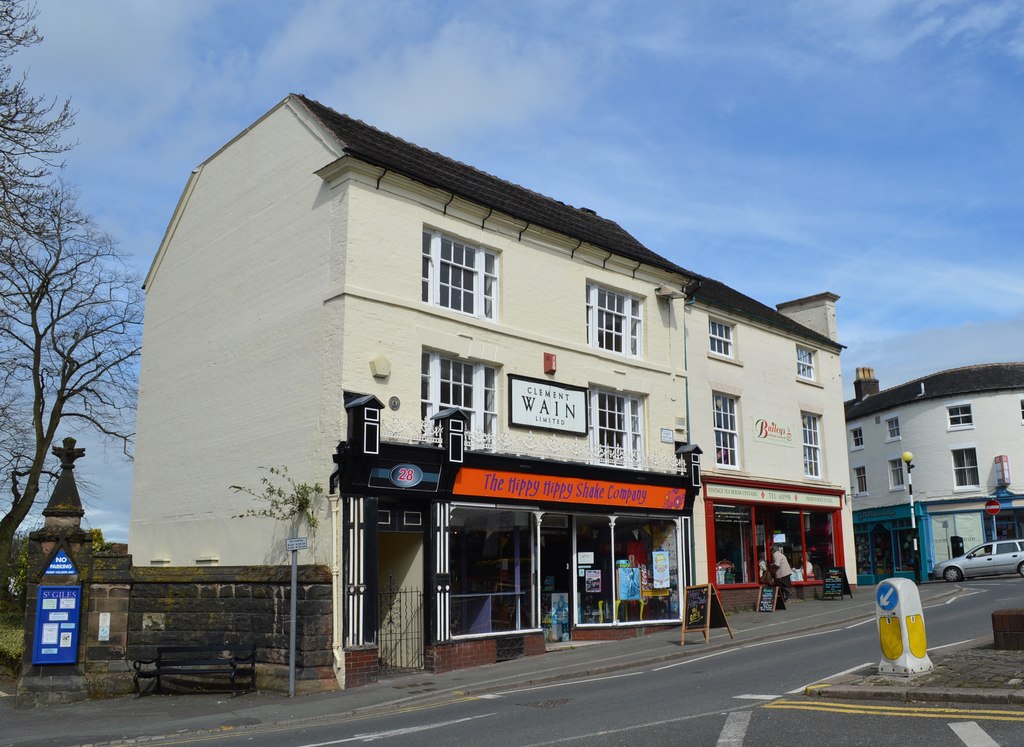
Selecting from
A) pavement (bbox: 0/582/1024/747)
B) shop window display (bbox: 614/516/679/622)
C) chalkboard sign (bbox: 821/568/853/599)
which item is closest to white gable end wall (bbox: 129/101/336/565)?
pavement (bbox: 0/582/1024/747)

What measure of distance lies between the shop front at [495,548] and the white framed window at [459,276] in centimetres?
275

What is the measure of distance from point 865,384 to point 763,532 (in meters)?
27.2

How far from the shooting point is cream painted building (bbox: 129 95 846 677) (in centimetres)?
1650

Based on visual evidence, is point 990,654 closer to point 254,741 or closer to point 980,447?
point 254,741

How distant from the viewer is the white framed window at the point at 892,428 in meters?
45.2

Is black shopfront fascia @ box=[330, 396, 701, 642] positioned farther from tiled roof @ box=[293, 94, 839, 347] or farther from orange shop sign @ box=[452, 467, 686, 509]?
tiled roof @ box=[293, 94, 839, 347]

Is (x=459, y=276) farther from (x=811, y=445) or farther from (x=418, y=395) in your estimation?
(x=811, y=445)

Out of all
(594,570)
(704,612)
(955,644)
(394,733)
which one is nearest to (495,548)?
(594,570)

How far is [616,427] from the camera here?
2139cm

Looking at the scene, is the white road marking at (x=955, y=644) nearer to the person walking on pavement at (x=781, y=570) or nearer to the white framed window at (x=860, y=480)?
the person walking on pavement at (x=781, y=570)

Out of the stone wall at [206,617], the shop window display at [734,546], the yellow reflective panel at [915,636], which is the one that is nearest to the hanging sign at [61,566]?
the stone wall at [206,617]

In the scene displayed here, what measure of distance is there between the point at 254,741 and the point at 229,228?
1259 cm

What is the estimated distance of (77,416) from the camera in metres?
27.8

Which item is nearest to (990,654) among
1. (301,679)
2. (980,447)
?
(301,679)
